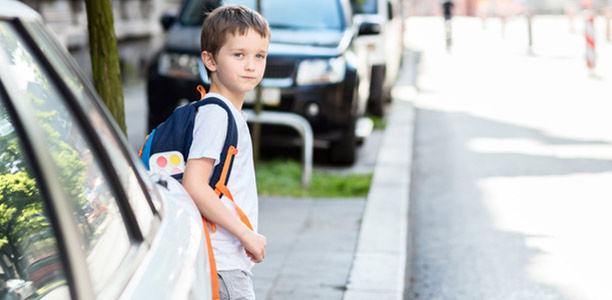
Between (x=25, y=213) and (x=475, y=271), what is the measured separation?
13.9 feet

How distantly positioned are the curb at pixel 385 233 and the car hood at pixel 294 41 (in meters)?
1.27

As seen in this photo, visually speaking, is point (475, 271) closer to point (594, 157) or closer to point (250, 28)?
point (250, 28)

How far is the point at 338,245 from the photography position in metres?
5.65

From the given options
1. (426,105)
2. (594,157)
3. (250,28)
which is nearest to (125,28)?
(426,105)

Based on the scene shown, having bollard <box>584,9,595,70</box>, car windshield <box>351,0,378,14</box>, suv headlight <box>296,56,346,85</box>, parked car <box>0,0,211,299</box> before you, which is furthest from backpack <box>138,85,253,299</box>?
bollard <box>584,9,595,70</box>

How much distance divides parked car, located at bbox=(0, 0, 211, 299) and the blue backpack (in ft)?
1.40

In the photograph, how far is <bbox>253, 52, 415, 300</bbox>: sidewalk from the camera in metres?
4.67

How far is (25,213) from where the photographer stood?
1462mm

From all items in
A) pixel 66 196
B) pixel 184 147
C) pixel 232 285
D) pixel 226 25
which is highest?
pixel 226 25

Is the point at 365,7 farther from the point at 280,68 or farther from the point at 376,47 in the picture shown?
the point at 280,68

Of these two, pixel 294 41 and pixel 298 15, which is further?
pixel 298 15

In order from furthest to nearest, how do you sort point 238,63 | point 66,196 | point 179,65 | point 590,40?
point 590,40 < point 179,65 < point 238,63 < point 66,196

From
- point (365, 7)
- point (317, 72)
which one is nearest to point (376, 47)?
point (365, 7)

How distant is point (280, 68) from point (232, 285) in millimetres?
6242
